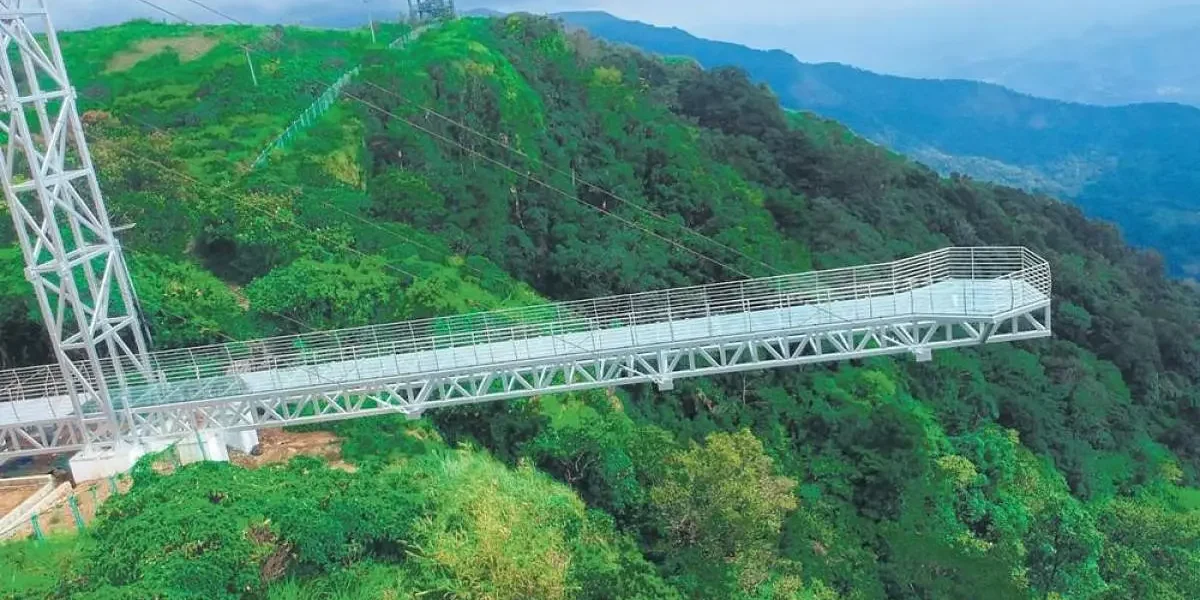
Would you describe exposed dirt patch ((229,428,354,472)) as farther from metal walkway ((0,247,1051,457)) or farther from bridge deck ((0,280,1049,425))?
bridge deck ((0,280,1049,425))

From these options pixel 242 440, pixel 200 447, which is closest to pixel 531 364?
pixel 242 440

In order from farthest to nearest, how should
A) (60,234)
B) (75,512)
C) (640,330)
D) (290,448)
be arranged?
(290,448) < (640,330) < (60,234) < (75,512)

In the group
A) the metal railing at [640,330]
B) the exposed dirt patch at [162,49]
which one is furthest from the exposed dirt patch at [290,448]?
the exposed dirt patch at [162,49]

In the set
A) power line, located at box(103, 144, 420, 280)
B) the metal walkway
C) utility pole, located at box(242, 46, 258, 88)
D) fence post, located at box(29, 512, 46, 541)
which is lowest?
fence post, located at box(29, 512, 46, 541)

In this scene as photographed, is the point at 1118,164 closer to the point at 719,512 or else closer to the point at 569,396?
the point at 569,396

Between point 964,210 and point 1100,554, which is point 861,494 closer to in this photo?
point 1100,554

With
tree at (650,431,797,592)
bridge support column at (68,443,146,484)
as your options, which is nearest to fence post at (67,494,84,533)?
bridge support column at (68,443,146,484)

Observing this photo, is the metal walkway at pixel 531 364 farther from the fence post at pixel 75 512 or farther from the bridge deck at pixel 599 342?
the fence post at pixel 75 512

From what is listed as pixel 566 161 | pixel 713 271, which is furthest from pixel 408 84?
pixel 713 271

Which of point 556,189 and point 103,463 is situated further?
point 556,189
